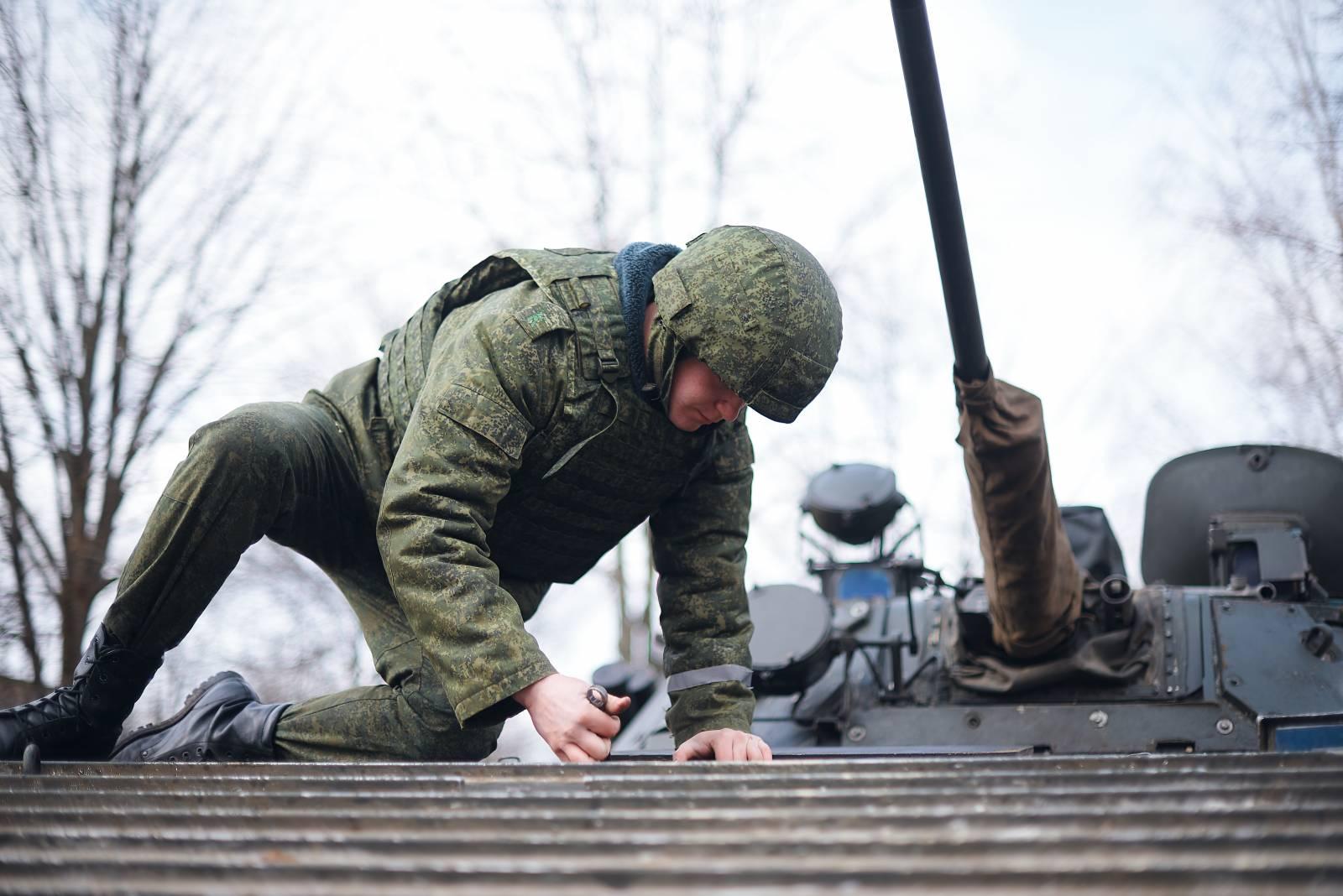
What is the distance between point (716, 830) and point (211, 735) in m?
2.21

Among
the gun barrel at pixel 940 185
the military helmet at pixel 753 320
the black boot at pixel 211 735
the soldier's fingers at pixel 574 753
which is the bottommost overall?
the black boot at pixel 211 735

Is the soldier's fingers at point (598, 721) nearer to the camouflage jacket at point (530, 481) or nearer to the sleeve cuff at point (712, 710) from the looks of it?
the camouflage jacket at point (530, 481)

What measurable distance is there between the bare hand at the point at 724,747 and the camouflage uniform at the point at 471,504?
175 millimetres

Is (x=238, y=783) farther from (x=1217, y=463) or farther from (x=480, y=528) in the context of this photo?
(x=1217, y=463)

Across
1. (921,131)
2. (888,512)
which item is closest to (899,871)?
(921,131)

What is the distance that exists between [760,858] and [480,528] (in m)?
1.69

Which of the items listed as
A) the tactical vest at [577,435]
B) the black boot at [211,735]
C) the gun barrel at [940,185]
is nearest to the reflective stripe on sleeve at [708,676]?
the tactical vest at [577,435]

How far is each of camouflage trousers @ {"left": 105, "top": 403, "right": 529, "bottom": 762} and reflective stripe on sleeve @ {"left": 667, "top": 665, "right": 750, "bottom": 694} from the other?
0.49m

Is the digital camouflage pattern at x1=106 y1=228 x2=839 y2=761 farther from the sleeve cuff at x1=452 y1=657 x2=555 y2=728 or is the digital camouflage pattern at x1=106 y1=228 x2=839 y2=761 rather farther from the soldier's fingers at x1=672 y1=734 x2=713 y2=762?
the soldier's fingers at x1=672 y1=734 x2=713 y2=762

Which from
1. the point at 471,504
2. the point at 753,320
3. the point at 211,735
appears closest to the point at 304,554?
the point at 211,735

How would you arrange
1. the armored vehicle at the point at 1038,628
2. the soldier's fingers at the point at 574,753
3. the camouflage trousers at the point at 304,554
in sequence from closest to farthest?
the soldier's fingers at the point at 574,753 < the camouflage trousers at the point at 304,554 < the armored vehicle at the point at 1038,628

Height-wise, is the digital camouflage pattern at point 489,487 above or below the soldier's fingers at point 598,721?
above

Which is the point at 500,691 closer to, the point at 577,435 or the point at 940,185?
the point at 577,435

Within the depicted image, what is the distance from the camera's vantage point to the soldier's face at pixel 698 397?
347 centimetres
